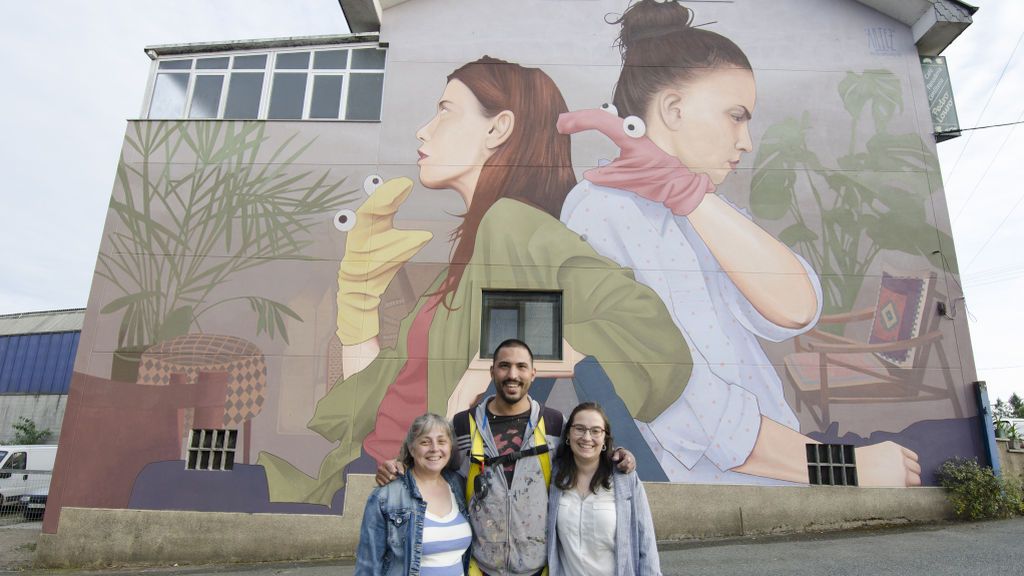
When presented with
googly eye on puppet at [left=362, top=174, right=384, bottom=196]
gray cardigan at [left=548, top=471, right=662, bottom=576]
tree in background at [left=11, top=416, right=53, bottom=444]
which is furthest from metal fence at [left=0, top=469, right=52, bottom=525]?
gray cardigan at [left=548, top=471, right=662, bottom=576]

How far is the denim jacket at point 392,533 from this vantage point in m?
2.74

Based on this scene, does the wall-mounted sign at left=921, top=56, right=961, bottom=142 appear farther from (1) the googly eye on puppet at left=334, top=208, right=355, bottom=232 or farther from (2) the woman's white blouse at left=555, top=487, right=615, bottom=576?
(2) the woman's white blouse at left=555, top=487, right=615, bottom=576

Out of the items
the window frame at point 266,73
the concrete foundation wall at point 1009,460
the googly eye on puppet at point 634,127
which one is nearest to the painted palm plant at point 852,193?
the googly eye on puppet at point 634,127

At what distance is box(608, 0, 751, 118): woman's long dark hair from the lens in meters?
10.1

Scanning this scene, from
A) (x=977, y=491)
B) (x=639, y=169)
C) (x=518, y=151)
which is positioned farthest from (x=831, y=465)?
(x=518, y=151)

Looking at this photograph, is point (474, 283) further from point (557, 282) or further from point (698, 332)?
point (698, 332)

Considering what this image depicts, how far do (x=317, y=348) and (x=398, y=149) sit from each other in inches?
142

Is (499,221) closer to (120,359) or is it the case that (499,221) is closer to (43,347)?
(120,359)

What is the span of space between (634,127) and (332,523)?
7.96 metres

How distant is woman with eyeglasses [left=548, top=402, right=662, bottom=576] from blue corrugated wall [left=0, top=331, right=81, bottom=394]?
27.5 meters

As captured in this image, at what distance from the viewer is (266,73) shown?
10.6 m

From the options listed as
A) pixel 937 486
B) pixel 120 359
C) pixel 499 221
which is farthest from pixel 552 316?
pixel 120 359

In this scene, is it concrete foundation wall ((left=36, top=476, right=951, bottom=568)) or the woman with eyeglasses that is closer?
the woman with eyeglasses

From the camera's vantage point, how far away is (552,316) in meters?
9.43
